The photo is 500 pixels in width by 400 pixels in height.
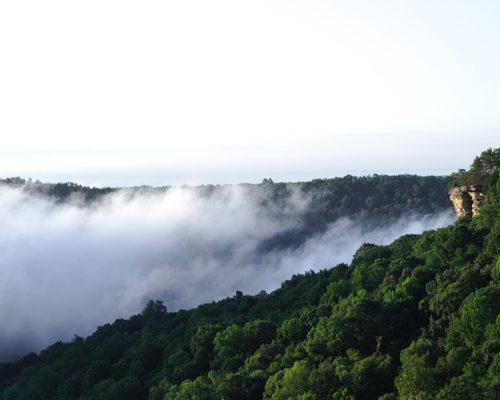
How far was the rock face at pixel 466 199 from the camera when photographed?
3415 inches

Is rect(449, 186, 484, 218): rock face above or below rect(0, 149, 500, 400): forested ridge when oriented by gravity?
above

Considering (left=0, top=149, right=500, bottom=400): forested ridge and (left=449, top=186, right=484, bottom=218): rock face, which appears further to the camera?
(left=449, top=186, right=484, bottom=218): rock face

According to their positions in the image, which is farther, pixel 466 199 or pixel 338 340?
pixel 466 199

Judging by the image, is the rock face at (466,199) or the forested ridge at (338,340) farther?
the rock face at (466,199)

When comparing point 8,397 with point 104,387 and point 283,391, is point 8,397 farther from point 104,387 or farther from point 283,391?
point 283,391

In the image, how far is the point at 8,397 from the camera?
276 ft

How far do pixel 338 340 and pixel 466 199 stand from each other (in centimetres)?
3688

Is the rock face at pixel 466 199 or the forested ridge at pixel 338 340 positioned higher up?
the rock face at pixel 466 199

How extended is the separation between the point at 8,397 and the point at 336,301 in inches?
1428

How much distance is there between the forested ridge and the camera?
50844 mm

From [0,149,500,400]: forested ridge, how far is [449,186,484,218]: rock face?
3.55 ft

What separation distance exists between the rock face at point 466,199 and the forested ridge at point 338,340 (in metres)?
1.08

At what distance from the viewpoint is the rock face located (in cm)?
8675

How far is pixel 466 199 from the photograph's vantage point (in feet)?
292
